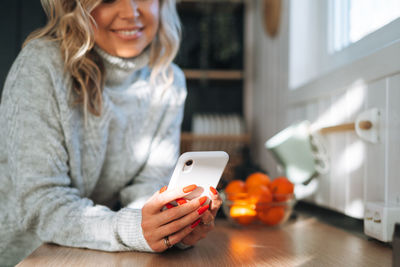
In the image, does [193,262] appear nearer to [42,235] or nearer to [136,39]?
[42,235]

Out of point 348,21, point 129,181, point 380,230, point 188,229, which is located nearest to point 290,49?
point 348,21

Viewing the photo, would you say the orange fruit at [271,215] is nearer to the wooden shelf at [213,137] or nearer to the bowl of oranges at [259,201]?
the bowl of oranges at [259,201]

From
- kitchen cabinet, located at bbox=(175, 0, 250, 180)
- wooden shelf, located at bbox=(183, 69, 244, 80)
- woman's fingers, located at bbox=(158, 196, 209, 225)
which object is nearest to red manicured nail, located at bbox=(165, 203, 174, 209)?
woman's fingers, located at bbox=(158, 196, 209, 225)

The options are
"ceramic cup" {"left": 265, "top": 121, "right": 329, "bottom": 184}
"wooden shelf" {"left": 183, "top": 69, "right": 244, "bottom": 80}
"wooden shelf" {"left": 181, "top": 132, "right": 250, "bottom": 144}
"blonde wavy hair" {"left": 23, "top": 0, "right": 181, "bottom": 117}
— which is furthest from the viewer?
"wooden shelf" {"left": 183, "top": 69, "right": 244, "bottom": 80}

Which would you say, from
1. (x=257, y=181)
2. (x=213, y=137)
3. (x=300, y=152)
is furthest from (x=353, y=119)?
(x=213, y=137)

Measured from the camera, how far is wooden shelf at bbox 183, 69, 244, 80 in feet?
9.06

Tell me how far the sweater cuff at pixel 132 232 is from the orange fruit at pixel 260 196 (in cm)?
35

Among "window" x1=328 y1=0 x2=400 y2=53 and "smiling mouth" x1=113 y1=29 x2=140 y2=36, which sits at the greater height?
"window" x1=328 y1=0 x2=400 y2=53

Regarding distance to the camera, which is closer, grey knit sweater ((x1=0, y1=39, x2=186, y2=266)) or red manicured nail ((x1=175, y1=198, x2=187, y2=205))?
red manicured nail ((x1=175, y1=198, x2=187, y2=205))

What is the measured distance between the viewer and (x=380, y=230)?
77 cm

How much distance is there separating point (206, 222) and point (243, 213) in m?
0.28

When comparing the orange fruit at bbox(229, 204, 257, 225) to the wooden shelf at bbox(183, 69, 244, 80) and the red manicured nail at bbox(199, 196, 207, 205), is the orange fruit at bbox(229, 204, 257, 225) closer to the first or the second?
the red manicured nail at bbox(199, 196, 207, 205)

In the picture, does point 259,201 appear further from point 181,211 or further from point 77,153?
point 77,153

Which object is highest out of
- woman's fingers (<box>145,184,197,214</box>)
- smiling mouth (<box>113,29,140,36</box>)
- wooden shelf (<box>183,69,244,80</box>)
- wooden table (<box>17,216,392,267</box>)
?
wooden shelf (<box>183,69,244,80</box>)
